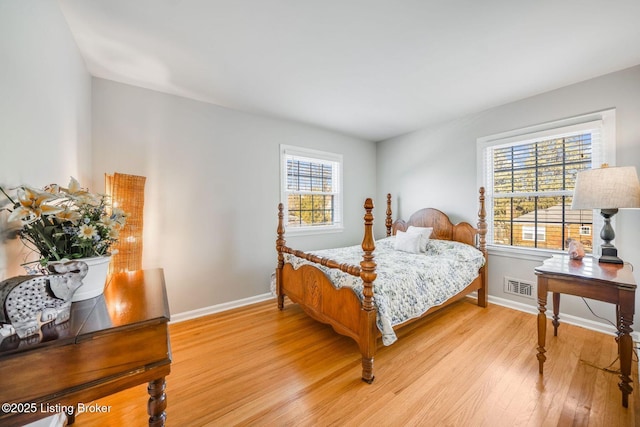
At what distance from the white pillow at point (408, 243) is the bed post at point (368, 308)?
158cm

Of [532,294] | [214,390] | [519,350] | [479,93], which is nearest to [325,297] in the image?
[214,390]

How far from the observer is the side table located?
5.01 feet

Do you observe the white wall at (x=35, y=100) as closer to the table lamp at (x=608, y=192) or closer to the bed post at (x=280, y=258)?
the bed post at (x=280, y=258)

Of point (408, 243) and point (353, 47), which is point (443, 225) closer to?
point (408, 243)

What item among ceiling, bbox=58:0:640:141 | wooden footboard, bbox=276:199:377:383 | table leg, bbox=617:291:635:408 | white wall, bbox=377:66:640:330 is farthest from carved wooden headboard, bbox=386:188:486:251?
wooden footboard, bbox=276:199:377:383

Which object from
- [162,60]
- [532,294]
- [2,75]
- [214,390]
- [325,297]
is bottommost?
[214,390]

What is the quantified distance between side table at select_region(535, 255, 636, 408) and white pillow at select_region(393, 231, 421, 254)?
1.33 meters

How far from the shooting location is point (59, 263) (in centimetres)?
88

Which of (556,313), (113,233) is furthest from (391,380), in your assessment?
(113,233)

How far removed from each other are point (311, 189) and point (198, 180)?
65.7 inches

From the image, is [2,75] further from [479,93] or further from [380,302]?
[479,93]

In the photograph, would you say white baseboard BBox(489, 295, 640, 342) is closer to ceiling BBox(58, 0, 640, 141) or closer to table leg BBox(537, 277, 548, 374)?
table leg BBox(537, 277, 548, 374)

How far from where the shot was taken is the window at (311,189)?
12.2 ft

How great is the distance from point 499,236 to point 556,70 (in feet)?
6.34
